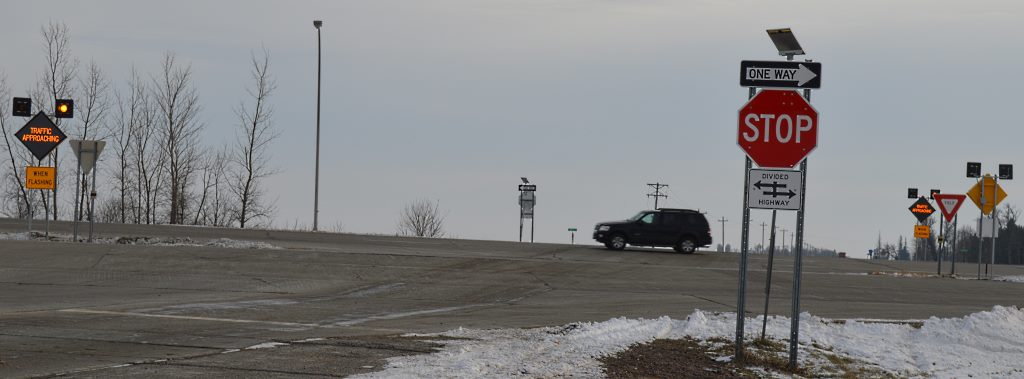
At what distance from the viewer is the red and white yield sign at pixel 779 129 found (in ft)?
37.0

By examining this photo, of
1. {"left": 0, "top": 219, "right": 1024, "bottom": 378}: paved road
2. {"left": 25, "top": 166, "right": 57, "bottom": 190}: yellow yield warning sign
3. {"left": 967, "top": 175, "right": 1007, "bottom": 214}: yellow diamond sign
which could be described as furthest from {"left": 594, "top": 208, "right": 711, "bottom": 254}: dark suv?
{"left": 25, "top": 166, "right": 57, "bottom": 190}: yellow yield warning sign

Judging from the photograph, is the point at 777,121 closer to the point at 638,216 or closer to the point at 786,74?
the point at 786,74

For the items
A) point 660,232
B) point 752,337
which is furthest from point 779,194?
point 660,232

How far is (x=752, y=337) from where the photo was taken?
45.2 feet

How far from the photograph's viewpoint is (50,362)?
991 centimetres

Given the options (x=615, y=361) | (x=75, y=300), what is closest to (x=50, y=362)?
(x=615, y=361)

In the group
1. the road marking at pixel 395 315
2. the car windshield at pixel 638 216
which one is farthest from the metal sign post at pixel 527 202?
the road marking at pixel 395 315

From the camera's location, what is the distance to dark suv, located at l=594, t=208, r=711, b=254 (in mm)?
39594

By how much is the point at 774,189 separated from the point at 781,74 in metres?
1.21

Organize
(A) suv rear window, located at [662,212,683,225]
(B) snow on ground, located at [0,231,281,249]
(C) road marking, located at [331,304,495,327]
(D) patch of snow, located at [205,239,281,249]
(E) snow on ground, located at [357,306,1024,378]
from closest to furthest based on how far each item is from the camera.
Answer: (E) snow on ground, located at [357,306,1024,378], (C) road marking, located at [331,304,495,327], (B) snow on ground, located at [0,231,281,249], (D) patch of snow, located at [205,239,281,249], (A) suv rear window, located at [662,212,683,225]

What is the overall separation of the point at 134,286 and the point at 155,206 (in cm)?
4156

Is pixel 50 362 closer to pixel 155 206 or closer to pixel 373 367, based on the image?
pixel 373 367

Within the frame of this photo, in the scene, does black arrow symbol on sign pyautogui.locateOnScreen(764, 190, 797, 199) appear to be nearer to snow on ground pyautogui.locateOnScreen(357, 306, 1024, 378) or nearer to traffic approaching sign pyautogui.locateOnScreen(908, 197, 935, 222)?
snow on ground pyautogui.locateOnScreen(357, 306, 1024, 378)

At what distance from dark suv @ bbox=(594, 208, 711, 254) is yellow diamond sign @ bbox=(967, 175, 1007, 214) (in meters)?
9.26
